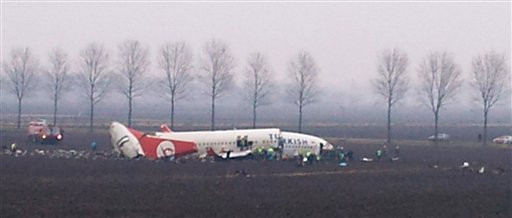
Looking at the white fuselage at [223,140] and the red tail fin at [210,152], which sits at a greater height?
the white fuselage at [223,140]

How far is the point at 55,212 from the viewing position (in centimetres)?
2780

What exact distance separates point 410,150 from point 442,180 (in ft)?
79.5

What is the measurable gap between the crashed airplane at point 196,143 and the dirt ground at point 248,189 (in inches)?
101

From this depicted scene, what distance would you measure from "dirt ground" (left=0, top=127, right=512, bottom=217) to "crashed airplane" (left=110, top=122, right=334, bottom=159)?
2567 millimetres

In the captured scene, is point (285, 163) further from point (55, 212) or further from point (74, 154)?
point (55, 212)

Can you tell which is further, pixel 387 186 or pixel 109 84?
pixel 109 84

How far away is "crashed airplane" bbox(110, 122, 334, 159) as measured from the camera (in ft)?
174

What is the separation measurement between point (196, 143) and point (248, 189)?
18455mm

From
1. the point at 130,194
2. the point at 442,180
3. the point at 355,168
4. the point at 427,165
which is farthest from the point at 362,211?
the point at 427,165

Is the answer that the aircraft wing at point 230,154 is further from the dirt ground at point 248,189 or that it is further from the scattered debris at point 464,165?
the scattered debris at point 464,165

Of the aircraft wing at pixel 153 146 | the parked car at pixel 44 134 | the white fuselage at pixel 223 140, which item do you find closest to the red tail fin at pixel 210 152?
the white fuselage at pixel 223 140

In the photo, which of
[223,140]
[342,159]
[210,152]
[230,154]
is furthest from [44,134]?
[342,159]

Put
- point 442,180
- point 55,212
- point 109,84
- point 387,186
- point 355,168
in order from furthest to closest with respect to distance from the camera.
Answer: point 109,84 → point 355,168 → point 442,180 → point 387,186 → point 55,212

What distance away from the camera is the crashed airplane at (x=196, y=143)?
5312cm
